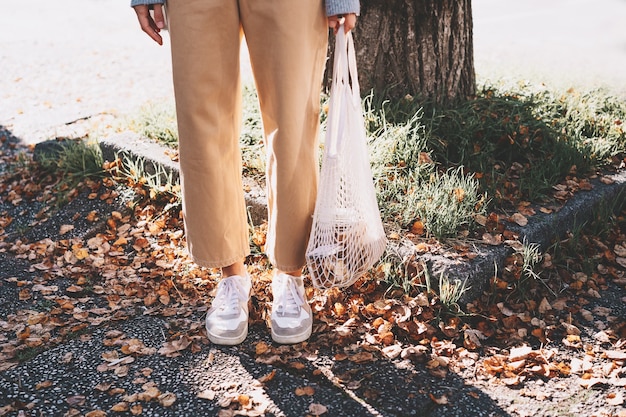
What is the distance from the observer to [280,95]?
7.20 feet

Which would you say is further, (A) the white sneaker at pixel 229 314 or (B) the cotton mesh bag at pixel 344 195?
(A) the white sneaker at pixel 229 314

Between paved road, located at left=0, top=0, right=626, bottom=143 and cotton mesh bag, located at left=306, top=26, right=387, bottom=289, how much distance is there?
2.60m

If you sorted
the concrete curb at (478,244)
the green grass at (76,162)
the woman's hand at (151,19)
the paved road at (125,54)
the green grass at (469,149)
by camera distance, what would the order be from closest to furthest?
1. the woman's hand at (151,19)
2. the concrete curb at (478,244)
3. the green grass at (469,149)
4. the green grass at (76,162)
5. the paved road at (125,54)

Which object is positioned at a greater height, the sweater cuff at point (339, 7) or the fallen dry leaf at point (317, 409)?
the sweater cuff at point (339, 7)

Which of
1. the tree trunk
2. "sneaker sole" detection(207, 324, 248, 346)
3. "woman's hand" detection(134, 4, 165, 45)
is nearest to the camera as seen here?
"woman's hand" detection(134, 4, 165, 45)

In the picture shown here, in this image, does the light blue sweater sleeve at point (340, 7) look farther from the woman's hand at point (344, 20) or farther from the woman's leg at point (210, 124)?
the woman's leg at point (210, 124)

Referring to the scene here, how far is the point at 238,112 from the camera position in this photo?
2373mm

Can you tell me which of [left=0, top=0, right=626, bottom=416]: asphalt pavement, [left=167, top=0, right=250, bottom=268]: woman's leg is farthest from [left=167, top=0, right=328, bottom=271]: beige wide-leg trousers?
[left=0, top=0, right=626, bottom=416]: asphalt pavement

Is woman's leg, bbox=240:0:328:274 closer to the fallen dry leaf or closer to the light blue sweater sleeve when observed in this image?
the light blue sweater sleeve

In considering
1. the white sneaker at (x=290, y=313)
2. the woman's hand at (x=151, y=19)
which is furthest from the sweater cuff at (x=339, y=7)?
the white sneaker at (x=290, y=313)

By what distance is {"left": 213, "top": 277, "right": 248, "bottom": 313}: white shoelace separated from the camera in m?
2.55

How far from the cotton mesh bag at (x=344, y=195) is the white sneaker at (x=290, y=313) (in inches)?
5.3

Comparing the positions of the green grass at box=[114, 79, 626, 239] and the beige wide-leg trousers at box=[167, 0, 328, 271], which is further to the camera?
the green grass at box=[114, 79, 626, 239]

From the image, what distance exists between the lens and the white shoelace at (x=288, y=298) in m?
2.55
